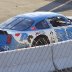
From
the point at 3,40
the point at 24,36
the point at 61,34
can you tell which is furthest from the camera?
the point at 61,34

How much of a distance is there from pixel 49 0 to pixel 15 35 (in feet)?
81.3

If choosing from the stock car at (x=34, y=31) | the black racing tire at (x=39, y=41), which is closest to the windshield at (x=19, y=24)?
the stock car at (x=34, y=31)

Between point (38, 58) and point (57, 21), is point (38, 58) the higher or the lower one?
the higher one

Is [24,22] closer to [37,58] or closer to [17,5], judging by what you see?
[37,58]

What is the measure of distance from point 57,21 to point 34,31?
1440 mm

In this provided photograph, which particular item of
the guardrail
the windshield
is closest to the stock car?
the windshield

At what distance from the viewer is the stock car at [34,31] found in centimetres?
1345

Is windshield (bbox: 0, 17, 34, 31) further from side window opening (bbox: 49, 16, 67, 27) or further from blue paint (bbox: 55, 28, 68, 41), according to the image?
blue paint (bbox: 55, 28, 68, 41)

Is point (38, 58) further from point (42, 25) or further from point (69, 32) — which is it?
point (69, 32)

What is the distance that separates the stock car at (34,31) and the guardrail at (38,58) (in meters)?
2.29

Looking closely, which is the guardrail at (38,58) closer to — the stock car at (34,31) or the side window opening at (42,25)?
the stock car at (34,31)

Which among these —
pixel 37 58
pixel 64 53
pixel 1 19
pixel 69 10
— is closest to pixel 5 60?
pixel 37 58

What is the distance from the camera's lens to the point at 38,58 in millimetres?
11258

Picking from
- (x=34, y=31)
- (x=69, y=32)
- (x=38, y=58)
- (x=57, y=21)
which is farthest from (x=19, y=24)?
(x=38, y=58)
